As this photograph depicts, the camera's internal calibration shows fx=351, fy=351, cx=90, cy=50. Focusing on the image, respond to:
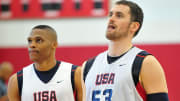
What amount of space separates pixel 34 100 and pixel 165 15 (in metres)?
4.94

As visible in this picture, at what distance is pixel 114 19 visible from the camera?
115 inches

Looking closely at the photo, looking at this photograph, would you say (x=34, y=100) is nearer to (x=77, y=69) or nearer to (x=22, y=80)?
(x=22, y=80)

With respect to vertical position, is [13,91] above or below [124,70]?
below

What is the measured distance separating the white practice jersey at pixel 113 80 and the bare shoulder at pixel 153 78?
0.31 feet

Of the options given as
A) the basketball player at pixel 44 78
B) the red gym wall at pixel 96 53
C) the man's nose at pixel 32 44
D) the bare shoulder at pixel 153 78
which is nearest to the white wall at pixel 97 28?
the red gym wall at pixel 96 53

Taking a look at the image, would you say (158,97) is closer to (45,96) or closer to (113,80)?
(113,80)

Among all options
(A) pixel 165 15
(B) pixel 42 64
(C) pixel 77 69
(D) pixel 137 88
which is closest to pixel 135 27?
(D) pixel 137 88

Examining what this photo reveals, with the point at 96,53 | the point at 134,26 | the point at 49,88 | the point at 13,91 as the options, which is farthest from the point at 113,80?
the point at 96,53

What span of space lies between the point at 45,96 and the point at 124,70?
0.87 meters

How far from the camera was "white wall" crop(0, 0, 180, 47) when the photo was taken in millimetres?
7480

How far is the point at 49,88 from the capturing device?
10.8ft

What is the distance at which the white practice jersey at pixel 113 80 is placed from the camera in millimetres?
2709

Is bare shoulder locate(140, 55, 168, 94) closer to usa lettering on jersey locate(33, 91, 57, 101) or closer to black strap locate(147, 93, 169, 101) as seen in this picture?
black strap locate(147, 93, 169, 101)

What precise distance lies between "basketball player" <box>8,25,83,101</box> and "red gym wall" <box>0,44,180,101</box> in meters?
4.15
